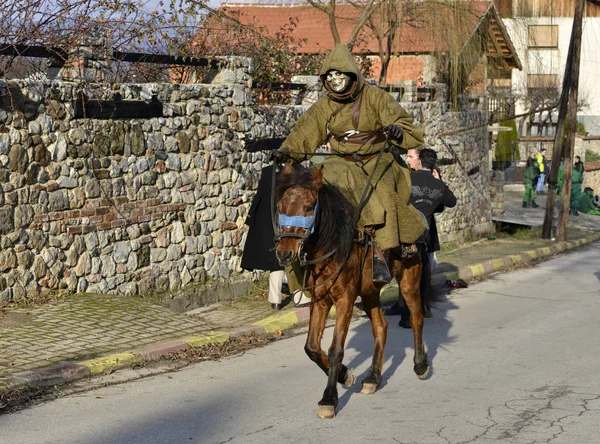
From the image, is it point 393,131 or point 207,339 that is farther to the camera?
point 207,339

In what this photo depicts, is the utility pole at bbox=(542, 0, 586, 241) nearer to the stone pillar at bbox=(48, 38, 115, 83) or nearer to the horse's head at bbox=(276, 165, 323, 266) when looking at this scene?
the stone pillar at bbox=(48, 38, 115, 83)

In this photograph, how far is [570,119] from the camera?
22547 mm

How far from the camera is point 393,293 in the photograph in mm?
14797

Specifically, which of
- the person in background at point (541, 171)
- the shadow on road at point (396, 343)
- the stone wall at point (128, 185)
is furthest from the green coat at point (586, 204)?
the shadow on road at point (396, 343)

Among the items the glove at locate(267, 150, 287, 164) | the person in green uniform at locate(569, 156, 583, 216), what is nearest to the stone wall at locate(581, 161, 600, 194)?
the person in green uniform at locate(569, 156, 583, 216)

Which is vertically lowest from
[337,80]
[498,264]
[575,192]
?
[575,192]

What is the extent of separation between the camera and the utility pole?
22.1 meters

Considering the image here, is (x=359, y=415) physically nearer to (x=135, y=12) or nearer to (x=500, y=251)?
(x=135, y=12)

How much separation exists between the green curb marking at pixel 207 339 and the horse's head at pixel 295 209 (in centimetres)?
349

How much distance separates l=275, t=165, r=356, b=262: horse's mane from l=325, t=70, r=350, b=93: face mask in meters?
1.15

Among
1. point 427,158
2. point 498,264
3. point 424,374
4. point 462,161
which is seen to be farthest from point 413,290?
point 462,161

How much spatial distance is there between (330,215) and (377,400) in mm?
1730

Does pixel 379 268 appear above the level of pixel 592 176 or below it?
above

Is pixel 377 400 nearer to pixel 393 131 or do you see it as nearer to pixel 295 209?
pixel 295 209
